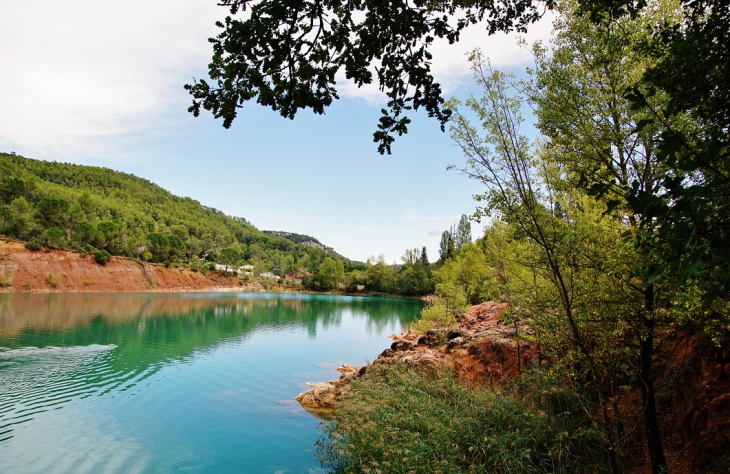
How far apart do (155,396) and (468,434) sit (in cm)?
1334

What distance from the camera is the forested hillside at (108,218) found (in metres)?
68.1

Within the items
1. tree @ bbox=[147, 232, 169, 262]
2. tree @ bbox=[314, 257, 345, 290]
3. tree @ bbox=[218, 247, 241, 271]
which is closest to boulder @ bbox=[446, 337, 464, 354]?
tree @ bbox=[147, 232, 169, 262]

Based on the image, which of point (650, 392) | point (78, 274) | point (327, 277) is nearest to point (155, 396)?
point (650, 392)

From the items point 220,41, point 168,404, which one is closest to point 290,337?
point 168,404

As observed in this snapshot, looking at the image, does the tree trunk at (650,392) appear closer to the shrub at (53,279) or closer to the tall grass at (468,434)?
the tall grass at (468,434)

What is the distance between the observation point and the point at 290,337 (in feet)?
101

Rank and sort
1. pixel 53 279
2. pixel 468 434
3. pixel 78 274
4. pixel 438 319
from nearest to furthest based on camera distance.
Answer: pixel 468 434, pixel 438 319, pixel 53 279, pixel 78 274

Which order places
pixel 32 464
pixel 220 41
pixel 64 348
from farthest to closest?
1. pixel 64 348
2. pixel 32 464
3. pixel 220 41

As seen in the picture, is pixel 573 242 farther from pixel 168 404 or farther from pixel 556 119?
pixel 168 404

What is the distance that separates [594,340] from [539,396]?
2.08m

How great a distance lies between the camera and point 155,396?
1506 cm

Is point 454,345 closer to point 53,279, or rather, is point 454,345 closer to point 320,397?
point 320,397

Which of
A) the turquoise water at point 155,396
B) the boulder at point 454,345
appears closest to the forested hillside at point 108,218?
the turquoise water at point 155,396

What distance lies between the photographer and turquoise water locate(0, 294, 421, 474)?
33.3ft
